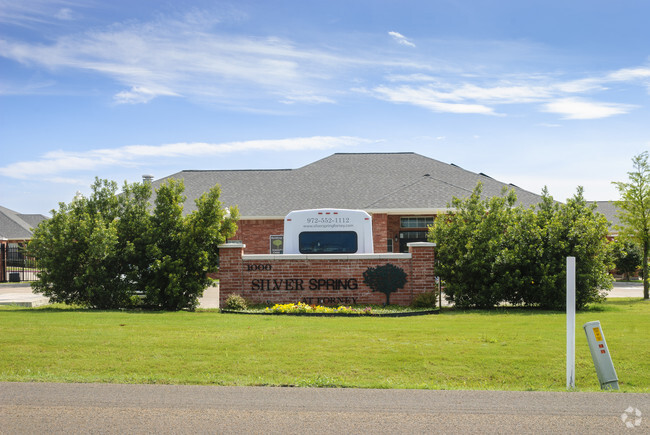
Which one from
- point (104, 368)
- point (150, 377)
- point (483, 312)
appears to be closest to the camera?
point (150, 377)

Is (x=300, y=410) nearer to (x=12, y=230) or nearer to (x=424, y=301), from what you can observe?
(x=424, y=301)

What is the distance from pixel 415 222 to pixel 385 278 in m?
14.1

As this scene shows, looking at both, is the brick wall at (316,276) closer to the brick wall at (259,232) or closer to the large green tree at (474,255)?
the large green tree at (474,255)

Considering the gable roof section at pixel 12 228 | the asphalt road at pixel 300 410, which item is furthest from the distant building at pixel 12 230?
the asphalt road at pixel 300 410

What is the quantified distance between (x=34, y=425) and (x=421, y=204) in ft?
79.8

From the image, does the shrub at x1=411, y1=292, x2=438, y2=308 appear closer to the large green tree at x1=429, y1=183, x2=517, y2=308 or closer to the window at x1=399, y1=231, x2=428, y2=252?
the large green tree at x1=429, y1=183, x2=517, y2=308

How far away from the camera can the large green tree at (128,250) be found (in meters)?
16.2

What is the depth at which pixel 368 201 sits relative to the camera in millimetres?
30625

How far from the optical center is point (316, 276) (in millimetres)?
16641

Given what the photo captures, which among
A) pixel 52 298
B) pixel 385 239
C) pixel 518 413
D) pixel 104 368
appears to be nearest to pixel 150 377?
pixel 104 368

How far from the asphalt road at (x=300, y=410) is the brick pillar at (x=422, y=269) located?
8.82 metres

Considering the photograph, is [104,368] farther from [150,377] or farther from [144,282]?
[144,282]

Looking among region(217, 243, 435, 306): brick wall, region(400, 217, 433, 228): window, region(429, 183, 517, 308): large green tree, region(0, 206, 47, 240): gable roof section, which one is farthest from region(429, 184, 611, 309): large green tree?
region(0, 206, 47, 240): gable roof section

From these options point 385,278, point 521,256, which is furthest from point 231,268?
point 521,256
